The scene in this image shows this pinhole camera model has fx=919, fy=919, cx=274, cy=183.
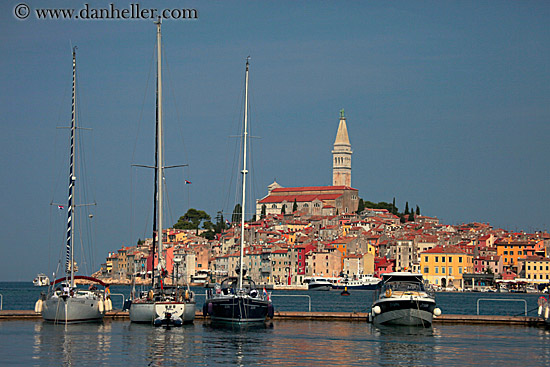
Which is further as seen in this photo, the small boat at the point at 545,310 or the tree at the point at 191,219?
the tree at the point at 191,219

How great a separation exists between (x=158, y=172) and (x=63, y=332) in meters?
7.69

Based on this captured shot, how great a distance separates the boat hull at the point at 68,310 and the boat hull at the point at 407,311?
1049cm

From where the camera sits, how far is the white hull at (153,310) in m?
31.9

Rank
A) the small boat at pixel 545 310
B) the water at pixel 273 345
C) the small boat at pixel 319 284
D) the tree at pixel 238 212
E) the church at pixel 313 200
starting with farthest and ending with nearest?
the church at pixel 313 200 → the small boat at pixel 319 284 → the tree at pixel 238 212 → the small boat at pixel 545 310 → the water at pixel 273 345

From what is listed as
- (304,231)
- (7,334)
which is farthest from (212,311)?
(304,231)

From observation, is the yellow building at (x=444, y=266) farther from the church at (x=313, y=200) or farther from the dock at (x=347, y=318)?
the dock at (x=347, y=318)

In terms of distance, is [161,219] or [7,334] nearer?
[7,334]

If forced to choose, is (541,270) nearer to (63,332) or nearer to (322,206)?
(322,206)

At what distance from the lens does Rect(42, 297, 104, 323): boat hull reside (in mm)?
32719

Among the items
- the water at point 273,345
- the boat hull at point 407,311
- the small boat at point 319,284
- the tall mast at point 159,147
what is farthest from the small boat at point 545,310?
the small boat at point 319,284

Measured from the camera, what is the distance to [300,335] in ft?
98.2

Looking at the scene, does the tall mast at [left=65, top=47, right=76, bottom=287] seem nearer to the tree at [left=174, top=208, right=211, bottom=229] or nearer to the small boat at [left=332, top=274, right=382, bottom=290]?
the small boat at [left=332, top=274, right=382, bottom=290]

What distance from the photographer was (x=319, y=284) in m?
123

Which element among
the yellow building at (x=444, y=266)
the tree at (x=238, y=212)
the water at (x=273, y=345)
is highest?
the tree at (x=238, y=212)
